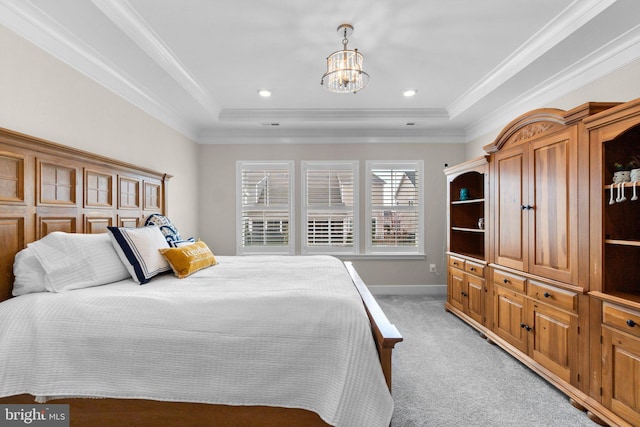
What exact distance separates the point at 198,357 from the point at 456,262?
3341mm

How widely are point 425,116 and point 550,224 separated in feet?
7.90

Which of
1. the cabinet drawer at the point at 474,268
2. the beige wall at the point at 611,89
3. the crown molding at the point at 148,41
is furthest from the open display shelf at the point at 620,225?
the crown molding at the point at 148,41

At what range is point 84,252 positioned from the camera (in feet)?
6.49

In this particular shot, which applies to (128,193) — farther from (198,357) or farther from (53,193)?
(198,357)

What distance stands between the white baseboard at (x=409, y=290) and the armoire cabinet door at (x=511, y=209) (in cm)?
193

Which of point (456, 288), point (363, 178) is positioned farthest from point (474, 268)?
point (363, 178)

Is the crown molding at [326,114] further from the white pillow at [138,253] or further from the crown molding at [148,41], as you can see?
the white pillow at [138,253]

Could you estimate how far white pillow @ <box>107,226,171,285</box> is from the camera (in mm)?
2127

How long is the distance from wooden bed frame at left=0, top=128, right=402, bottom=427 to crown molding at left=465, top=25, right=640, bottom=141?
2627 mm

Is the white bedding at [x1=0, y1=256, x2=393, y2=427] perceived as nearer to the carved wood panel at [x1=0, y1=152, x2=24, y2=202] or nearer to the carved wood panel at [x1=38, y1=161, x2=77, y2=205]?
the carved wood panel at [x1=0, y1=152, x2=24, y2=202]

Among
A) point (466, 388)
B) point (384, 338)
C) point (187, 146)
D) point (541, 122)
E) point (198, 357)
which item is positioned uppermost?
point (187, 146)

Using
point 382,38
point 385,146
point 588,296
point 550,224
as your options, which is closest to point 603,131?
point 550,224

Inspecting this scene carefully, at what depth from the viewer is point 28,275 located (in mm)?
1800

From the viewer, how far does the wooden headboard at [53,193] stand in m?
1.81
